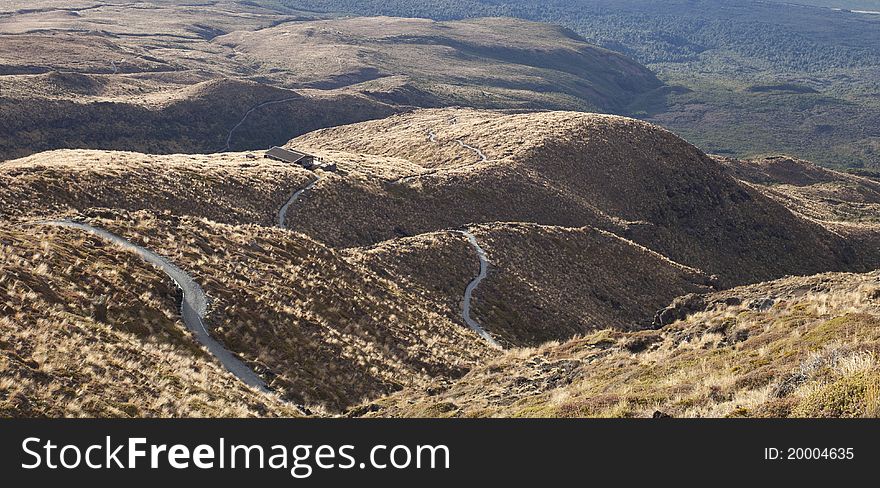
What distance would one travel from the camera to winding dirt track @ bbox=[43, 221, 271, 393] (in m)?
27.0

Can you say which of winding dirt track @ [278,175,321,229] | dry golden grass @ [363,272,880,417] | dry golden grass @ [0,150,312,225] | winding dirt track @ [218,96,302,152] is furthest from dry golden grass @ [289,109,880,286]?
winding dirt track @ [218,96,302,152]

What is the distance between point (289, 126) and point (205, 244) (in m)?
114

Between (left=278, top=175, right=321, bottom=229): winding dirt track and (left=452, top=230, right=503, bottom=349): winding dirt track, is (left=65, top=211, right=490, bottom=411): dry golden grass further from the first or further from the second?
(left=278, top=175, right=321, bottom=229): winding dirt track

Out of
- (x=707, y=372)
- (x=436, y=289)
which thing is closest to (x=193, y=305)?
(x=436, y=289)

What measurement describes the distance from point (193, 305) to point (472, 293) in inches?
857

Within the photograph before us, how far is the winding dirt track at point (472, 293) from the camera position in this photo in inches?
1677

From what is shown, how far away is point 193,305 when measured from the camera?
30.5 metres

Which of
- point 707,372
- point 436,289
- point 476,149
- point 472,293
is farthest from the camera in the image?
point 476,149

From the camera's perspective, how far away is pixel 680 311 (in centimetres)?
4062

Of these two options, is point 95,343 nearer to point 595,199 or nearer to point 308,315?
point 308,315

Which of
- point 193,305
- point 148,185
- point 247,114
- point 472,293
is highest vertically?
point 193,305

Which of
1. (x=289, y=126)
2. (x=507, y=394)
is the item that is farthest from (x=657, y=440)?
(x=289, y=126)

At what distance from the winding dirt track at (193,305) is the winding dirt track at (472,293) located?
54.5ft

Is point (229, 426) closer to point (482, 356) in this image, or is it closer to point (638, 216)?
point (482, 356)
